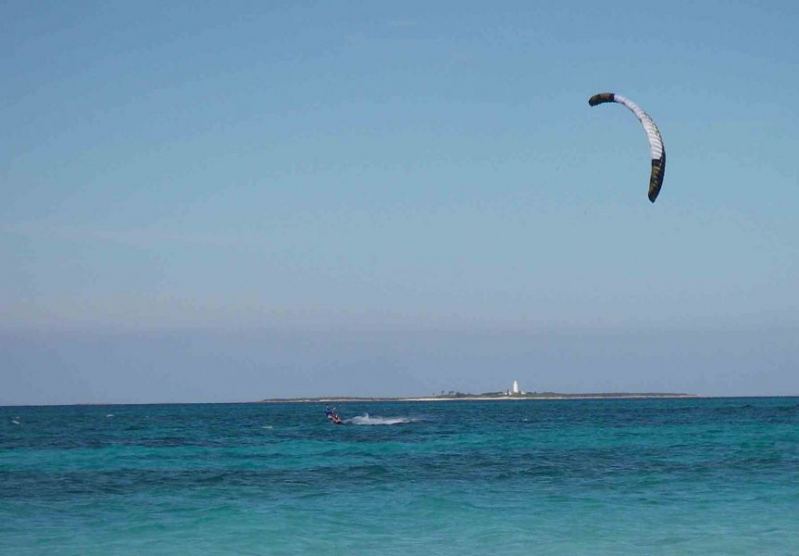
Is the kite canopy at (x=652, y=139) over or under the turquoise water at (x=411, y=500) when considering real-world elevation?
over

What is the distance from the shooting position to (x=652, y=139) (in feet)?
78.1

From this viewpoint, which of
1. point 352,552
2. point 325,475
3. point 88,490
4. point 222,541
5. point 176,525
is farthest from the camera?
point 325,475

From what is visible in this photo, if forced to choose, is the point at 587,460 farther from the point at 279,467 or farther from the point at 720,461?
the point at 279,467

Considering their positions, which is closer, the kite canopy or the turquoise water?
the turquoise water

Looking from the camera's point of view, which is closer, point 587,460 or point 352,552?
point 352,552

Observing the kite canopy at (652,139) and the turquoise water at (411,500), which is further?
the kite canopy at (652,139)

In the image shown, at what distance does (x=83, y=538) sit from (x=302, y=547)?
14.6 feet

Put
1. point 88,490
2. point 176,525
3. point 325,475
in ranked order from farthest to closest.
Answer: point 325,475, point 88,490, point 176,525

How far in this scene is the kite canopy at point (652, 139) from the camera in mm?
22750

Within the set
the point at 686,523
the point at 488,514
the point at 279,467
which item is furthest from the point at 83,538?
the point at 279,467

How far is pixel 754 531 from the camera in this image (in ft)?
67.9

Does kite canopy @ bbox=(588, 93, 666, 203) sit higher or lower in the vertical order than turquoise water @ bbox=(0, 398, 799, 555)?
higher

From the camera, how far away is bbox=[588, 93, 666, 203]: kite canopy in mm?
22750

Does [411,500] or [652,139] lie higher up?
[652,139]
